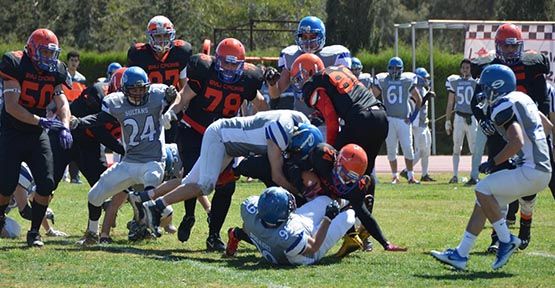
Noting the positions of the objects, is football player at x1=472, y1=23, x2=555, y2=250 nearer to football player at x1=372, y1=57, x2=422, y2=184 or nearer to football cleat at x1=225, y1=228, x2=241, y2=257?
football cleat at x1=225, y1=228, x2=241, y2=257

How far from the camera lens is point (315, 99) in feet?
29.3

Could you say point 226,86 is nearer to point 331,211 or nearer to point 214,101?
point 214,101

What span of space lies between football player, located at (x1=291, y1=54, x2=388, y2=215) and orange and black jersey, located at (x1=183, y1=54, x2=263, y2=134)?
76 centimetres

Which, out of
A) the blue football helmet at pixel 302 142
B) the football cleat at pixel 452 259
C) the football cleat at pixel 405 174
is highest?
the blue football helmet at pixel 302 142

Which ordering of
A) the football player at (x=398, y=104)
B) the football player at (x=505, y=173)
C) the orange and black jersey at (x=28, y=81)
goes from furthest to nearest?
the football player at (x=398, y=104), the orange and black jersey at (x=28, y=81), the football player at (x=505, y=173)

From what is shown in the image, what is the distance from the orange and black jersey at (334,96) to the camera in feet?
29.2

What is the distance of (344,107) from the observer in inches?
352

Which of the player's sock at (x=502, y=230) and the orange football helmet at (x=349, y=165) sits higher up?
the orange football helmet at (x=349, y=165)

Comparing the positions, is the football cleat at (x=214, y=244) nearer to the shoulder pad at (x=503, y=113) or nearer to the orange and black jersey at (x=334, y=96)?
the orange and black jersey at (x=334, y=96)

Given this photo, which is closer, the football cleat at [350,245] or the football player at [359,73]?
the football cleat at [350,245]

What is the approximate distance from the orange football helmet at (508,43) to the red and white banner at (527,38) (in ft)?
34.8

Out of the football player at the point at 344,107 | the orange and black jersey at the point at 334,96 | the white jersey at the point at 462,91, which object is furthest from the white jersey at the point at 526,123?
the white jersey at the point at 462,91

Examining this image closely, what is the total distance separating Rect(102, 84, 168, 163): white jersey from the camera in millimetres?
9445

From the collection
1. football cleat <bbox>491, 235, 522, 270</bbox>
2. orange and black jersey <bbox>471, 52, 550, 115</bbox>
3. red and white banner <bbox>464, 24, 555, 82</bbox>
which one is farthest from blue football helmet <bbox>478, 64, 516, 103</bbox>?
red and white banner <bbox>464, 24, 555, 82</bbox>
